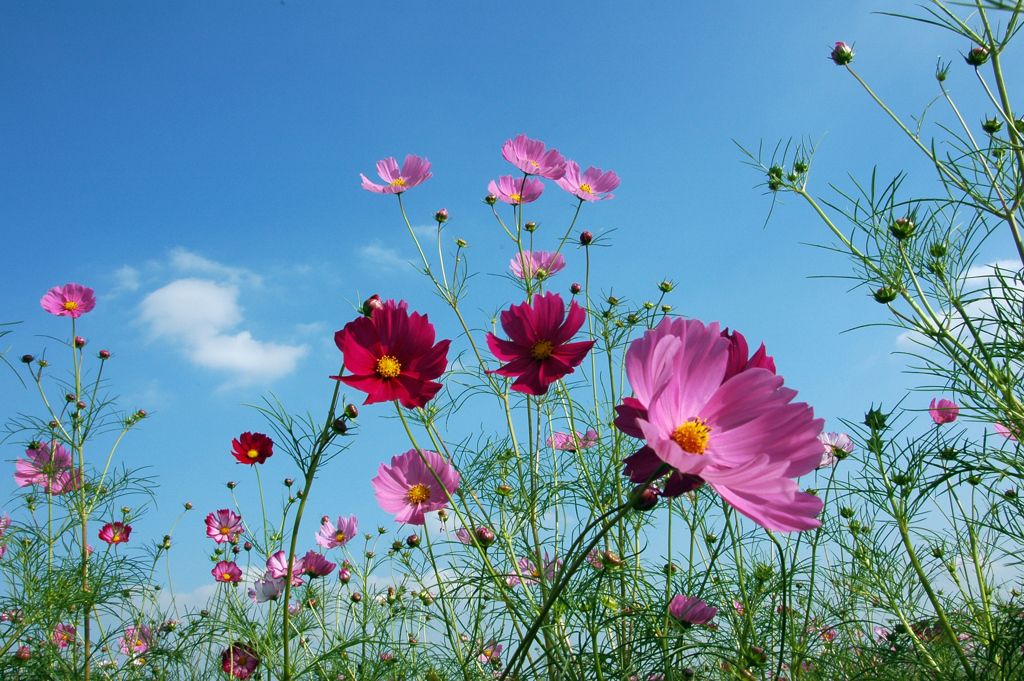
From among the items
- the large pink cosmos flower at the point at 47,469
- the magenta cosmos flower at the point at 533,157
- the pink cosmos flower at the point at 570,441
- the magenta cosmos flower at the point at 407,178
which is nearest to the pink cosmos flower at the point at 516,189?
the magenta cosmos flower at the point at 533,157

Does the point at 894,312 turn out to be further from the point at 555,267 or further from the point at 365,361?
the point at 365,361

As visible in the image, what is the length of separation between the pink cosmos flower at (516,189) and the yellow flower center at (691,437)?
1.13m

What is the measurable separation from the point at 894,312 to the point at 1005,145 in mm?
339

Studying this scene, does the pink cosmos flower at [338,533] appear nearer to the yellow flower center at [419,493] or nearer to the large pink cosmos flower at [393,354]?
the yellow flower center at [419,493]

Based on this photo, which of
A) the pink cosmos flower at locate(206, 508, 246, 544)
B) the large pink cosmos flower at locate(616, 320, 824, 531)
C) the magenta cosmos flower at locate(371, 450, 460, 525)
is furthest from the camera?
the pink cosmos flower at locate(206, 508, 246, 544)

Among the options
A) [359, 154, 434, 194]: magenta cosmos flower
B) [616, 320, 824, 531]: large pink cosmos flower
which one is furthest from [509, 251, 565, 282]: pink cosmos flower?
[616, 320, 824, 531]: large pink cosmos flower

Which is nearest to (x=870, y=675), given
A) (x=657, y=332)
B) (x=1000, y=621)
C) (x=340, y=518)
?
(x=1000, y=621)

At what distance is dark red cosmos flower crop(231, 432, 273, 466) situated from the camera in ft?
4.68

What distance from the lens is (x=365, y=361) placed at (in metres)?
0.85

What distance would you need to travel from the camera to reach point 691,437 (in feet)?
1.71

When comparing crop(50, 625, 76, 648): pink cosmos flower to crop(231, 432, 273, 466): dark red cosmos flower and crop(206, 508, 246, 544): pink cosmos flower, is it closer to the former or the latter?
crop(206, 508, 246, 544): pink cosmos flower

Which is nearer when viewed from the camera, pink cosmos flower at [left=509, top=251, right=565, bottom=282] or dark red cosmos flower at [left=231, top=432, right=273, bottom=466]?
dark red cosmos flower at [left=231, top=432, right=273, bottom=466]

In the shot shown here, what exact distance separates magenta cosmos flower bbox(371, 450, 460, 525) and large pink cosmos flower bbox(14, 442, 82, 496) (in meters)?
1.41

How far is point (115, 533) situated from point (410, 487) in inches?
→ 64.8
